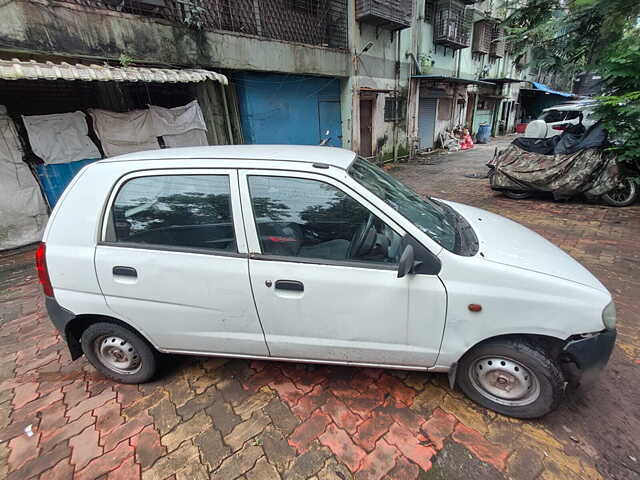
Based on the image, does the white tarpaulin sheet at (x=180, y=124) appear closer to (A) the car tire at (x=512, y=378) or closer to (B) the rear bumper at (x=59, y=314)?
(B) the rear bumper at (x=59, y=314)

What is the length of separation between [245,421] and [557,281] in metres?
2.17

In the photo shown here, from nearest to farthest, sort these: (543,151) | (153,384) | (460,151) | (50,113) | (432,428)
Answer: (432,428), (153,384), (50,113), (543,151), (460,151)

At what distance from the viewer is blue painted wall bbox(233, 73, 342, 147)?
26.3 feet

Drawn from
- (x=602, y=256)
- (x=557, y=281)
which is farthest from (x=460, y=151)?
(x=557, y=281)

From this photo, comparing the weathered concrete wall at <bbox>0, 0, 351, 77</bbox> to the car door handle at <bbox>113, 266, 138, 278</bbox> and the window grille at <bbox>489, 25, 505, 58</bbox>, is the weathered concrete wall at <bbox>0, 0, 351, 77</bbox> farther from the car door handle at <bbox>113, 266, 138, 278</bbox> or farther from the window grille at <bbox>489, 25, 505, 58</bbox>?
the window grille at <bbox>489, 25, 505, 58</bbox>

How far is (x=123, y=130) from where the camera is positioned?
6.04 m

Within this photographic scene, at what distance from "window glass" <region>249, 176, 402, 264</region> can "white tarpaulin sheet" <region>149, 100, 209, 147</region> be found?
228 inches

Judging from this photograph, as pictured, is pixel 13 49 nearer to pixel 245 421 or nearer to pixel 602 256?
pixel 245 421

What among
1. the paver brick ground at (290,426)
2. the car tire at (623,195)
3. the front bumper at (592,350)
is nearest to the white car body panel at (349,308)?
the paver brick ground at (290,426)

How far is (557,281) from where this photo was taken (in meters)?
1.73

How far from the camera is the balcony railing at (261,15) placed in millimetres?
6000

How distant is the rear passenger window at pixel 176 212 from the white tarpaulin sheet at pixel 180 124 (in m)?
5.28

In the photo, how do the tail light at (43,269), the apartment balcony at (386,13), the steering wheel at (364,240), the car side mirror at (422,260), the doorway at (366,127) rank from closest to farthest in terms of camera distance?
the car side mirror at (422,260), the steering wheel at (364,240), the tail light at (43,269), the apartment balcony at (386,13), the doorway at (366,127)

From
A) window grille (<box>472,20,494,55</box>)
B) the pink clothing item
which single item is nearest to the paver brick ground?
the pink clothing item
